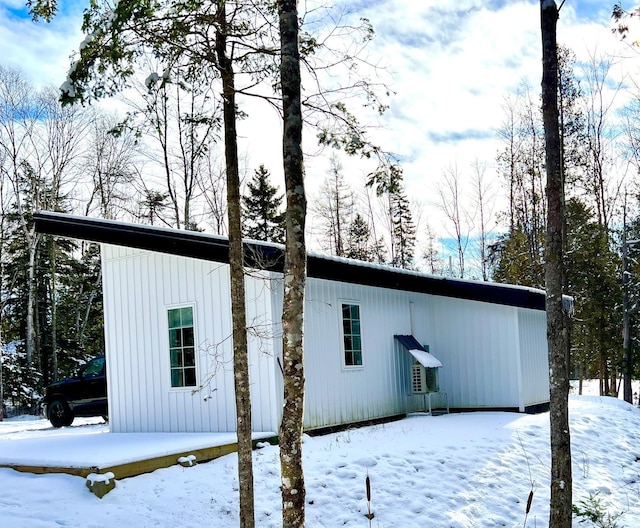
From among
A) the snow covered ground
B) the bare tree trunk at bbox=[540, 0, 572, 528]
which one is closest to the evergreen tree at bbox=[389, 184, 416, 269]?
the snow covered ground

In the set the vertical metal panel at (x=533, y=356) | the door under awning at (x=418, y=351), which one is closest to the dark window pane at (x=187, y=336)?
the door under awning at (x=418, y=351)

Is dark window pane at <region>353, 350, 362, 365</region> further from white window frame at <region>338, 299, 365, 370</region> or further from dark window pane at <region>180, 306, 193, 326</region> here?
dark window pane at <region>180, 306, 193, 326</region>

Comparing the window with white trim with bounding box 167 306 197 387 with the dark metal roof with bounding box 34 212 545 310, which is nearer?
the dark metal roof with bounding box 34 212 545 310

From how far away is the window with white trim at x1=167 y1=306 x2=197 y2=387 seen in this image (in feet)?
34.8

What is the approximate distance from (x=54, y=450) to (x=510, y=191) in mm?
20924

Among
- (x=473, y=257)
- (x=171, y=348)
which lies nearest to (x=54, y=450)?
(x=171, y=348)

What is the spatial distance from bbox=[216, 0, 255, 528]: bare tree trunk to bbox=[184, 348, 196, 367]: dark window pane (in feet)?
13.9

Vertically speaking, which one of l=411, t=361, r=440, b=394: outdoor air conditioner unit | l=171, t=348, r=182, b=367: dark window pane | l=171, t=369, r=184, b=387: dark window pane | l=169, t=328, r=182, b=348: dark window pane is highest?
l=169, t=328, r=182, b=348: dark window pane

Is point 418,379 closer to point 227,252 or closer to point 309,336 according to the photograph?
point 309,336

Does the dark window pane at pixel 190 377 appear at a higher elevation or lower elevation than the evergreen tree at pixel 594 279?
lower

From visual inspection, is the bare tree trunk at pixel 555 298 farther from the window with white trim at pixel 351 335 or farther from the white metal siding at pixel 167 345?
the window with white trim at pixel 351 335

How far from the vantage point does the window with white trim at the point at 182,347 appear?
10.6m

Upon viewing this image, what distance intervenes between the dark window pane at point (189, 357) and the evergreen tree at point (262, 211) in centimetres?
1891

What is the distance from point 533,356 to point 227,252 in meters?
7.46
